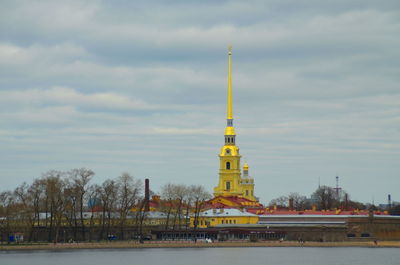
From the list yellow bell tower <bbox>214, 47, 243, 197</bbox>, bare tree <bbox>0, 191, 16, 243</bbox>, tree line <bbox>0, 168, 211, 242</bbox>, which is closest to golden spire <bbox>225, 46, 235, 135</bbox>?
yellow bell tower <bbox>214, 47, 243, 197</bbox>

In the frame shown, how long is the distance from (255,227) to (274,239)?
4.31m

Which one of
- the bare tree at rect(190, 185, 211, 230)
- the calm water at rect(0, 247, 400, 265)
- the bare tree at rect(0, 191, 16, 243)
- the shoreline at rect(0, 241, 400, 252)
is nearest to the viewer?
the calm water at rect(0, 247, 400, 265)

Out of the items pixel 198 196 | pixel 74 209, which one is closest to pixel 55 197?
pixel 74 209

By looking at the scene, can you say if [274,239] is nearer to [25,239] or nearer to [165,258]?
[25,239]

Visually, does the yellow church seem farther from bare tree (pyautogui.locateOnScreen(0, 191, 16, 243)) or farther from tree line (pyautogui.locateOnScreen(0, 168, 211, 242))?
bare tree (pyautogui.locateOnScreen(0, 191, 16, 243))

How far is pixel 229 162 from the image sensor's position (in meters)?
170

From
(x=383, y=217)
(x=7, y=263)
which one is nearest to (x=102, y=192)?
(x=7, y=263)

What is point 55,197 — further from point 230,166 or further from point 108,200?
point 230,166

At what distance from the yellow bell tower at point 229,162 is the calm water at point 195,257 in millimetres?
56883

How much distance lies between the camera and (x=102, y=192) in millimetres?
126375

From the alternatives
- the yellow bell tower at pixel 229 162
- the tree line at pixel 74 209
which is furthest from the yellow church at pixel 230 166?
the tree line at pixel 74 209

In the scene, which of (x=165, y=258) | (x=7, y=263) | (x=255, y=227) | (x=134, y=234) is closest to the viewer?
(x=7, y=263)

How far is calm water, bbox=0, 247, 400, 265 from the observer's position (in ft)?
294

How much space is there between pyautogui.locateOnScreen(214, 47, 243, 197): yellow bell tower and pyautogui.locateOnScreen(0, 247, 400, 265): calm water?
56.9m
